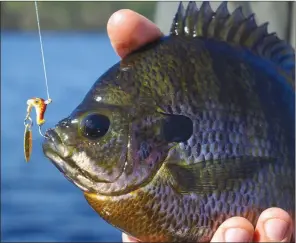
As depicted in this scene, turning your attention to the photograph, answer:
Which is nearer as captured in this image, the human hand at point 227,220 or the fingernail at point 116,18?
the human hand at point 227,220

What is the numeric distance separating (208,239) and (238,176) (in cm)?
12

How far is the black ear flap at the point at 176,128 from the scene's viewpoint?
1.15 meters

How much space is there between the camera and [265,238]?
46.9 inches

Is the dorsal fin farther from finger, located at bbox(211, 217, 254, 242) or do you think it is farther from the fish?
finger, located at bbox(211, 217, 254, 242)

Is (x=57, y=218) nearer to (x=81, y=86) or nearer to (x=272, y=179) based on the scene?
(x=272, y=179)

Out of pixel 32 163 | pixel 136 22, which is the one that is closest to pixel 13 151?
pixel 32 163

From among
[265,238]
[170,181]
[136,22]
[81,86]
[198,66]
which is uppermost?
[81,86]

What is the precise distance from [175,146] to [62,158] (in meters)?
0.19

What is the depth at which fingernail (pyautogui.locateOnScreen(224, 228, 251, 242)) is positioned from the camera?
3.72ft

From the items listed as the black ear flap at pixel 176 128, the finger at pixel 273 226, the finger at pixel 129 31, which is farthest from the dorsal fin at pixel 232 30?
the finger at pixel 273 226

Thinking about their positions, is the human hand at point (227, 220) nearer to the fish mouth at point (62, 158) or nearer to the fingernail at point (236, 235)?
the fingernail at point (236, 235)

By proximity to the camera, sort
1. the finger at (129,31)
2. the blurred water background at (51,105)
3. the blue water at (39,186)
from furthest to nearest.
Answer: the blue water at (39,186) < the blurred water background at (51,105) < the finger at (129,31)

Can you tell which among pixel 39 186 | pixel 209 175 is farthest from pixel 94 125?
pixel 39 186

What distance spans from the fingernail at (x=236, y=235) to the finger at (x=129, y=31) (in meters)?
0.39
